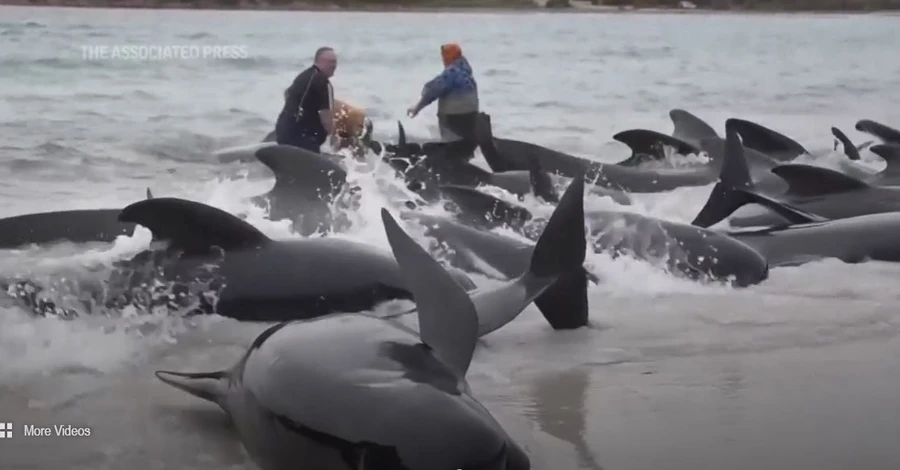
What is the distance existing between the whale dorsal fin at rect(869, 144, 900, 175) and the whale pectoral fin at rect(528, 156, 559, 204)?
75.2 inches

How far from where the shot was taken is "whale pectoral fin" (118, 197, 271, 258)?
343 cm

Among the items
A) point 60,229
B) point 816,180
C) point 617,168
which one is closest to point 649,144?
point 617,168

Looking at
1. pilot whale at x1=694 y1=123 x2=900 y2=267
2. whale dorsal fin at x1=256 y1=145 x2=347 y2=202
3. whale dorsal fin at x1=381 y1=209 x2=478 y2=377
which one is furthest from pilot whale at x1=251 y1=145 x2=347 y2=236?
pilot whale at x1=694 y1=123 x2=900 y2=267

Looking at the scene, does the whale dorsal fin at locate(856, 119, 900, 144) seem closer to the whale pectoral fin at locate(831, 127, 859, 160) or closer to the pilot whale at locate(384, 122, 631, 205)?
the whale pectoral fin at locate(831, 127, 859, 160)

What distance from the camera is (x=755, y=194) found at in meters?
5.11

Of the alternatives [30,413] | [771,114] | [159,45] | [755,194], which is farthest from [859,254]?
[30,413]

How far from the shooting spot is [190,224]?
3469mm

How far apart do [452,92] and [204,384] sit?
2.41 metres

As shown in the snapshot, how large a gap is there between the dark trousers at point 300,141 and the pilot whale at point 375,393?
1618mm

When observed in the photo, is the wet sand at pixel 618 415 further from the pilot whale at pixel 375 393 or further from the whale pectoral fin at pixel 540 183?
the whale pectoral fin at pixel 540 183

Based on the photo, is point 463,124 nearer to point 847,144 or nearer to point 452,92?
point 452,92

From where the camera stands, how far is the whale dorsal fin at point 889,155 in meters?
6.01

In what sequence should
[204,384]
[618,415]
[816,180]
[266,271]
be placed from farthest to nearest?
[816,180] → [266,271] → [618,415] → [204,384]

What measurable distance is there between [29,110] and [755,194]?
312cm
